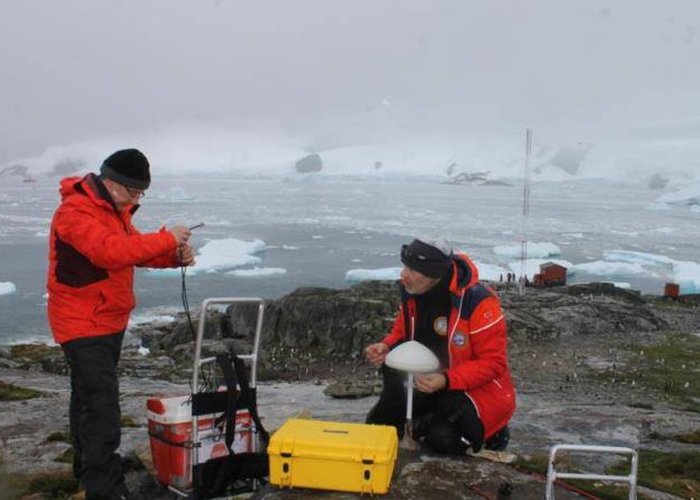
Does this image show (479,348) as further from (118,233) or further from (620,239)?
(620,239)

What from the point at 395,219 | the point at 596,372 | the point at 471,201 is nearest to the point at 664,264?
the point at 395,219

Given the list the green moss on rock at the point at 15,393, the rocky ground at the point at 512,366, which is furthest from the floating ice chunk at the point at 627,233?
the green moss on rock at the point at 15,393

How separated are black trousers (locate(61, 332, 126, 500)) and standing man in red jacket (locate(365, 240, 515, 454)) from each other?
1.58m

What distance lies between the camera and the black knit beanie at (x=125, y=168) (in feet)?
12.0

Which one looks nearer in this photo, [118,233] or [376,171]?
[118,233]

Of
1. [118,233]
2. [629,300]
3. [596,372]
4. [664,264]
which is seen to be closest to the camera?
[118,233]

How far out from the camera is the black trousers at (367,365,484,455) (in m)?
4.06

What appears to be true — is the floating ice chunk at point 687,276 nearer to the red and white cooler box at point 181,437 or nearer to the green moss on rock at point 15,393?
the green moss on rock at point 15,393

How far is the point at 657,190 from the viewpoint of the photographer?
120 meters

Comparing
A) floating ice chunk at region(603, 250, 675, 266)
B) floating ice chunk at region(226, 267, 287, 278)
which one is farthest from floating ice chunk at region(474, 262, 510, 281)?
floating ice chunk at region(226, 267, 287, 278)

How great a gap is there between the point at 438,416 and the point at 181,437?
60.1 inches

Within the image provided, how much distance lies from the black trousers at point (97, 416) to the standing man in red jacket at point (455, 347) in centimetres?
158

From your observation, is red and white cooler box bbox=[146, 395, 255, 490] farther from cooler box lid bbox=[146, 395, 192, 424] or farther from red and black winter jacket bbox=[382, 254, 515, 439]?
red and black winter jacket bbox=[382, 254, 515, 439]

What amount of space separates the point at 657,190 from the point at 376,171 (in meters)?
55.4
